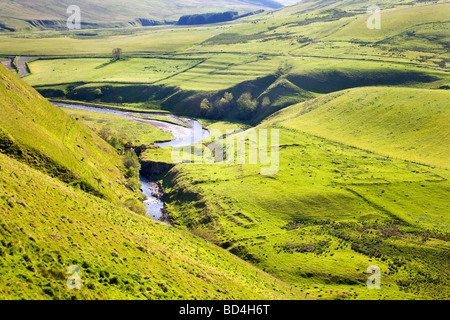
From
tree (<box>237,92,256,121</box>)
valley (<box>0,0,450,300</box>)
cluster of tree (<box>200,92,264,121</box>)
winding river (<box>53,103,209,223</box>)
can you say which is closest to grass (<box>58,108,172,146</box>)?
valley (<box>0,0,450,300</box>)

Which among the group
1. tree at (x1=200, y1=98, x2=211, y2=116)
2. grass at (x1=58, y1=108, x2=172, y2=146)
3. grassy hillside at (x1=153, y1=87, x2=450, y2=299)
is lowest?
grassy hillside at (x1=153, y1=87, x2=450, y2=299)

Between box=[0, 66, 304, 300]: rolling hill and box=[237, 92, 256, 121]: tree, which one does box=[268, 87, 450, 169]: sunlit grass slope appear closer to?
box=[237, 92, 256, 121]: tree

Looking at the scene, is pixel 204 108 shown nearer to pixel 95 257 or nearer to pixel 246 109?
pixel 246 109

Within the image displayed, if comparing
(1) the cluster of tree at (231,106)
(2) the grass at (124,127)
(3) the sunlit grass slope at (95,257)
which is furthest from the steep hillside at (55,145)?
(1) the cluster of tree at (231,106)

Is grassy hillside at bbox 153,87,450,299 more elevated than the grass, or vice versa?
the grass

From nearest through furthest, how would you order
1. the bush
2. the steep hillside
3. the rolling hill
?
the rolling hill < the steep hillside < the bush

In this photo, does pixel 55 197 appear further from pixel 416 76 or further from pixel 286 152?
pixel 416 76
